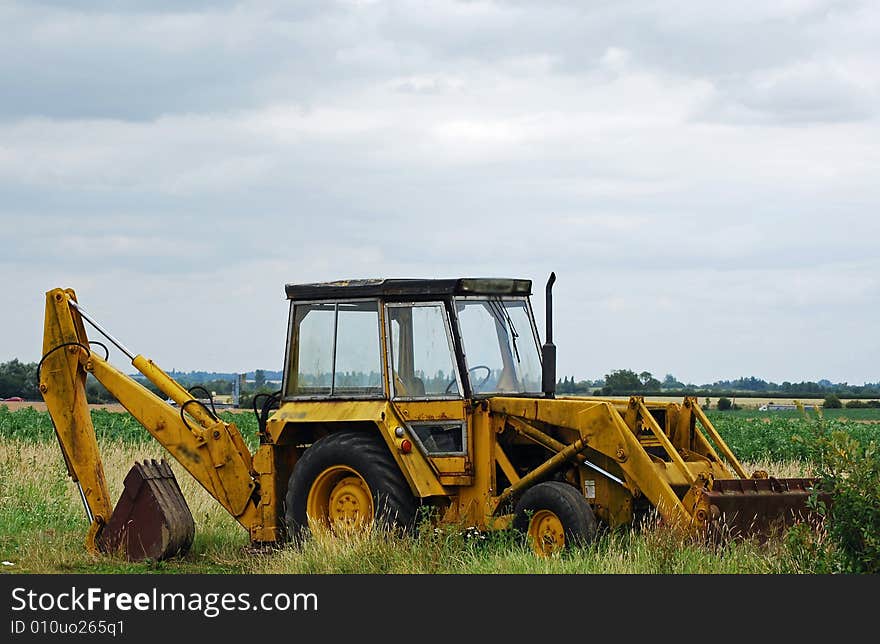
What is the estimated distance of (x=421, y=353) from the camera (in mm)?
13406

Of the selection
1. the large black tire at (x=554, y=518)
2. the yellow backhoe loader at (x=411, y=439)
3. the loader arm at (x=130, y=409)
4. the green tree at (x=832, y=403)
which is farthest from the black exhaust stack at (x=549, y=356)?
the green tree at (x=832, y=403)

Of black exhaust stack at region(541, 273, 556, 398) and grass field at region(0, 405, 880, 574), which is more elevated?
black exhaust stack at region(541, 273, 556, 398)

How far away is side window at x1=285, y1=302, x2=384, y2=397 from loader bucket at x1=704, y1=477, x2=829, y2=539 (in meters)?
3.60

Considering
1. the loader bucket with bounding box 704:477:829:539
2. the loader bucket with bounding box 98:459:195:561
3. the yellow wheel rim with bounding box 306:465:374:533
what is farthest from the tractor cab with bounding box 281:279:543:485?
the loader bucket with bounding box 704:477:829:539

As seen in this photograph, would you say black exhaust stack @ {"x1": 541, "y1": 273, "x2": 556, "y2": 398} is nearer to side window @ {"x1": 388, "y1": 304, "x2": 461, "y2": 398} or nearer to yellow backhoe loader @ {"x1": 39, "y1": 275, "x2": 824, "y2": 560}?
yellow backhoe loader @ {"x1": 39, "y1": 275, "x2": 824, "y2": 560}

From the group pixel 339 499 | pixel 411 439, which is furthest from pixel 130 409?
pixel 411 439

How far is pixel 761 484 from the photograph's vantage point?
12.1 m

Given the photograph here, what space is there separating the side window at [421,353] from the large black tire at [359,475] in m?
0.65

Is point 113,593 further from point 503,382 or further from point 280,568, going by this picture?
point 503,382

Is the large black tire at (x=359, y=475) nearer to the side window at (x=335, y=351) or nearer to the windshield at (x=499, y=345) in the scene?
the side window at (x=335, y=351)

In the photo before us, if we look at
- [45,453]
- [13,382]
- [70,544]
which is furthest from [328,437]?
[13,382]

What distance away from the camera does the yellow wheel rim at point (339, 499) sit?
1315 centimetres

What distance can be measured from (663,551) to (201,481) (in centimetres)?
564

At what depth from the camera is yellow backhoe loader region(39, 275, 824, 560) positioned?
12039 mm
